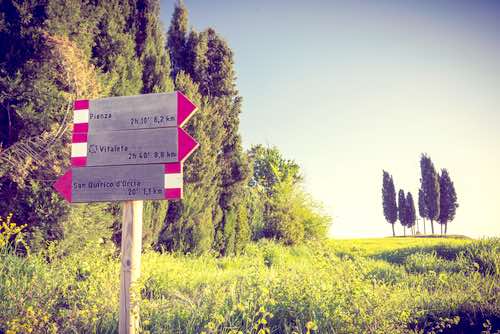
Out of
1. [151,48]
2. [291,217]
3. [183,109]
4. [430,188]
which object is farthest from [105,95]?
[430,188]

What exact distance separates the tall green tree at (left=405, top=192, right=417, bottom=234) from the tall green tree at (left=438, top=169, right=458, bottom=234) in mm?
2671

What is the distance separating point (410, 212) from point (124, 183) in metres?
41.4

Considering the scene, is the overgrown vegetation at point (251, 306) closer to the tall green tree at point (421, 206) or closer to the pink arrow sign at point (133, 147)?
the pink arrow sign at point (133, 147)

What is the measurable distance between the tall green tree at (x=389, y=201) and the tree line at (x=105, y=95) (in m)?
32.3

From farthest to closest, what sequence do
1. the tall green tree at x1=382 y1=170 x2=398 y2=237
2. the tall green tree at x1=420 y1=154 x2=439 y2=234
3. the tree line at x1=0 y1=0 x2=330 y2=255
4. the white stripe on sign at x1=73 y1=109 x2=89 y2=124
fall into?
the tall green tree at x1=382 y1=170 x2=398 y2=237, the tall green tree at x1=420 y1=154 x2=439 y2=234, the tree line at x1=0 y1=0 x2=330 y2=255, the white stripe on sign at x1=73 y1=109 x2=89 y2=124

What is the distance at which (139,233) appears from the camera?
3.54 metres

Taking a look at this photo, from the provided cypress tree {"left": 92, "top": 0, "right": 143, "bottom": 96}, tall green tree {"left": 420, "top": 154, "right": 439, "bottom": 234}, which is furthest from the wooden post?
tall green tree {"left": 420, "top": 154, "right": 439, "bottom": 234}

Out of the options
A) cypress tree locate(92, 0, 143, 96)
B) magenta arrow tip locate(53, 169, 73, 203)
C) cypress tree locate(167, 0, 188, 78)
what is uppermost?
cypress tree locate(167, 0, 188, 78)

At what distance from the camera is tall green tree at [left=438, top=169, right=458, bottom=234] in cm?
3734

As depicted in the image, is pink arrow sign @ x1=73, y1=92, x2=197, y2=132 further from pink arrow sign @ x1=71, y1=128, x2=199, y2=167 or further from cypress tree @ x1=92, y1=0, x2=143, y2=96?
cypress tree @ x1=92, y1=0, x2=143, y2=96

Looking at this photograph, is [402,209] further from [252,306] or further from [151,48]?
[252,306]

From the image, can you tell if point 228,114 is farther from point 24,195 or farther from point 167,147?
point 167,147

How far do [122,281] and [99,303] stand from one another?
3.30 feet

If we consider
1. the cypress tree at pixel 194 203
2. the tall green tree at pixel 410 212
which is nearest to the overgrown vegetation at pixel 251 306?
the cypress tree at pixel 194 203
